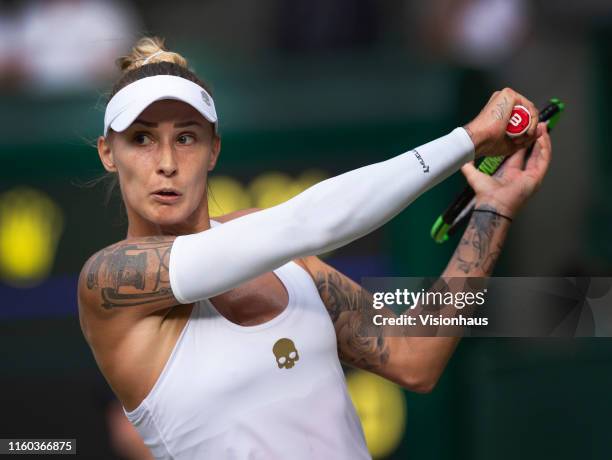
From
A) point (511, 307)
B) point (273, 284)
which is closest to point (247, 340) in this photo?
point (273, 284)

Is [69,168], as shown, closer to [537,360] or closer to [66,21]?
[66,21]

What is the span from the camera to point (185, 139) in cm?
306

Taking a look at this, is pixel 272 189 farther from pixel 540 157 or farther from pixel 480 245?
pixel 540 157

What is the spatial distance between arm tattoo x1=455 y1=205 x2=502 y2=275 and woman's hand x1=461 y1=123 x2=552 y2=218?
34 millimetres

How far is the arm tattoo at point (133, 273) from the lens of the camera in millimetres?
2814

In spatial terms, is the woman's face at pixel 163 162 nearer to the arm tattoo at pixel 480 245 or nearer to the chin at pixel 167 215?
the chin at pixel 167 215

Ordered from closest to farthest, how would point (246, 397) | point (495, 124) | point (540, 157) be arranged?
point (246, 397) < point (495, 124) < point (540, 157)

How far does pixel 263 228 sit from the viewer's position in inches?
109

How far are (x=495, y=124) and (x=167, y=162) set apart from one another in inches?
33.8

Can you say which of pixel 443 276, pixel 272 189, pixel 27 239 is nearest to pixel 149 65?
pixel 443 276

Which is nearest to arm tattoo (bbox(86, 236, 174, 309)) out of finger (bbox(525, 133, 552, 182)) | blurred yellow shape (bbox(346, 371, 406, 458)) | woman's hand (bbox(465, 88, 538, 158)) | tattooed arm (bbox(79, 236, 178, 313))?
tattooed arm (bbox(79, 236, 178, 313))

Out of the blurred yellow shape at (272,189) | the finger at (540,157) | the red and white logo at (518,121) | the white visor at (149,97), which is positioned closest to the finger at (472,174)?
the finger at (540,157)

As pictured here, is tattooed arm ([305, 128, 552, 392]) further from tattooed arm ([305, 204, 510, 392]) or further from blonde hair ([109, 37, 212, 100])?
blonde hair ([109, 37, 212, 100])

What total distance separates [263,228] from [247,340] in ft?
1.14
